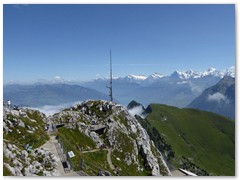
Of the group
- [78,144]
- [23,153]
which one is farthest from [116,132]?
[23,153]

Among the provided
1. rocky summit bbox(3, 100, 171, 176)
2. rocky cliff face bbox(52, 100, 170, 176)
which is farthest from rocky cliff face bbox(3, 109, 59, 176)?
rocky cliff face bbox(52, 100, 170, 176)

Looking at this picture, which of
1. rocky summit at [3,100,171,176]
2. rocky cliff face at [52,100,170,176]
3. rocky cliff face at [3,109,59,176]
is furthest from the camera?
rocky cliff face at [52,100,170,176]

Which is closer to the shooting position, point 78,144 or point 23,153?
point 23,153

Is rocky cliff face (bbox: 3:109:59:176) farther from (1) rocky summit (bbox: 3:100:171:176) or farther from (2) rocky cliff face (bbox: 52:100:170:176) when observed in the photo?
(2) rocky cliff face (bbox: 52:100:170:176)

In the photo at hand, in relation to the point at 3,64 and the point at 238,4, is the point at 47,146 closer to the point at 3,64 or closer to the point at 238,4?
the point at 3,64

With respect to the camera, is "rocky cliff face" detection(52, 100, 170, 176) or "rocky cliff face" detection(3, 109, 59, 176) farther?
"rocky cliff face" detection(52, 100, 170, 176)

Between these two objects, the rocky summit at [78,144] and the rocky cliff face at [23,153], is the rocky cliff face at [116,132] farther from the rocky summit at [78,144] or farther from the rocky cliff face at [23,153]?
the rocky cliff face at [23,153]

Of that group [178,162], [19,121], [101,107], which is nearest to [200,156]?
[178,162]

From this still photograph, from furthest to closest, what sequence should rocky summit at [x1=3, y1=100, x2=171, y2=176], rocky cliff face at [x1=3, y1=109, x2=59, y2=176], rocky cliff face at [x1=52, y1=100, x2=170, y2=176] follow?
rocky cliff face at [x1=52, y1=100, x2=170, y2=176] → rocky summit at [x1=3, y1=100, x2=171, y2=176] → rocky cliff face at [x1=3, y1=109, x2=59, y2=176]

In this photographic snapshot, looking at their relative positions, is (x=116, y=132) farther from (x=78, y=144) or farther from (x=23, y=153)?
(x=23, y=153)
